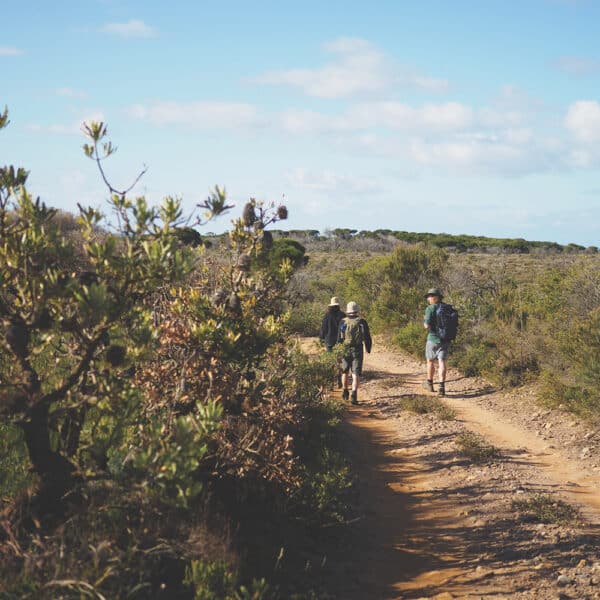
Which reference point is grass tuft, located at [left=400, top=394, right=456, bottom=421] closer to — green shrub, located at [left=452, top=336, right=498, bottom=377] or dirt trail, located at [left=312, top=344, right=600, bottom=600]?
dirt trail, located at [left=312, top=344, right=600, bottom=600]

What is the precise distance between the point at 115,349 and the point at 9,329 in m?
0.63

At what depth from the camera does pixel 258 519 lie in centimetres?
532

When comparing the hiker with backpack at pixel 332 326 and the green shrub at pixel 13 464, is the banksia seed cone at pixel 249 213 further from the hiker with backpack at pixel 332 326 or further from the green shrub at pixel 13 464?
the hiker with backpack at pixel 332 326

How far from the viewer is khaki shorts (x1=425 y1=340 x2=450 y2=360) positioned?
11.0 metres

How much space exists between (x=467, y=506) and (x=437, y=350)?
4.98m

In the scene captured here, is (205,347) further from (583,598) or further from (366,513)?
(583,598)

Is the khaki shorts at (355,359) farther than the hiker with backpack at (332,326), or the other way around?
the hiker with backpack at (332,326)

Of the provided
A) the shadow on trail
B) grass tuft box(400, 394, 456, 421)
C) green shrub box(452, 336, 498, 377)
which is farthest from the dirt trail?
green shrub box(452, 336, 498, 377)

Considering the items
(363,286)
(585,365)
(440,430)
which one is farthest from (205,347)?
(363,286)

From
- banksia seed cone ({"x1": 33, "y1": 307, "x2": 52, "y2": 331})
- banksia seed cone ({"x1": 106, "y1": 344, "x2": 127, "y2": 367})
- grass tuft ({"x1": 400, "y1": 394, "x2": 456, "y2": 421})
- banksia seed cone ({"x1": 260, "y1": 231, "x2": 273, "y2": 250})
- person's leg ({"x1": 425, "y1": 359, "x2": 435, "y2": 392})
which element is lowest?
grass tuft ({"x1": 400, "y1": 394, "x2": 456, "y2": 421})

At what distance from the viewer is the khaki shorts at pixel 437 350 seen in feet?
36.1

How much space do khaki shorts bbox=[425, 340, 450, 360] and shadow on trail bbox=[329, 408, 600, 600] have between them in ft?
12.3

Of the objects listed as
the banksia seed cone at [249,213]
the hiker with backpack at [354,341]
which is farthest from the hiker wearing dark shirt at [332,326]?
the banksia seed cone at [249,213]

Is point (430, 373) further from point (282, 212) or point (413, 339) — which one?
point (282, 212)
